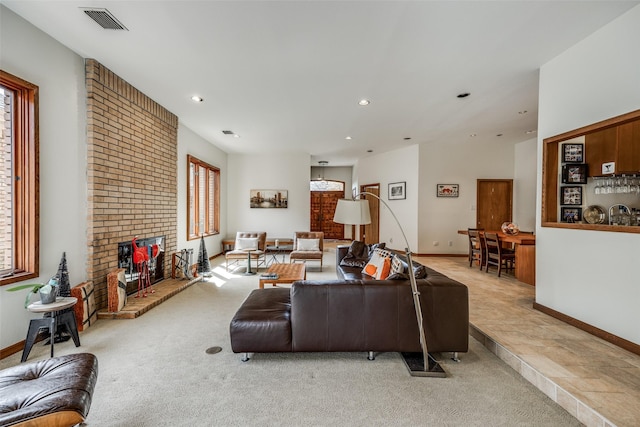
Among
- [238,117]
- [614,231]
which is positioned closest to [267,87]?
[238,117]

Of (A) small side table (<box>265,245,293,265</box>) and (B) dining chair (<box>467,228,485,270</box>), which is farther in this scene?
(A) small side table (<box>265,245,293,265</box>)

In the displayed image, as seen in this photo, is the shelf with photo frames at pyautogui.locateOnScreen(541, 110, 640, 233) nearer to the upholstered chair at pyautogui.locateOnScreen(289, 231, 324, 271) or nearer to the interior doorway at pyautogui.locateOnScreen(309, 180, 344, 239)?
the upholstered chair at pyautogui.locateOnScreen(289, 231, 324, 271)

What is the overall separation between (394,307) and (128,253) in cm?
358

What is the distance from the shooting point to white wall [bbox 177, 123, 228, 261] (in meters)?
5.45

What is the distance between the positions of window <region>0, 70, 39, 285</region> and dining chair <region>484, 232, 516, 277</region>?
6233 mm

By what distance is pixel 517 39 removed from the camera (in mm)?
2750

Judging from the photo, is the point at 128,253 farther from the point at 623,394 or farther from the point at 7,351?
the point at 623,394

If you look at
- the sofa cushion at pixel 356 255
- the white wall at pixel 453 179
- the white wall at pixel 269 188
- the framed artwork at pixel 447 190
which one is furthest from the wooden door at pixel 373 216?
the sofa cushion at pixel 356 255

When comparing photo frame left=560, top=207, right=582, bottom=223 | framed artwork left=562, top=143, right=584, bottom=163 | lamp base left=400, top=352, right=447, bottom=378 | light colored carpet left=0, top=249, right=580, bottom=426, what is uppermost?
framed artwork left=562, top=143, right=584, bottom=163

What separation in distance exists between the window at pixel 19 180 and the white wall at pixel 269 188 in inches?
217

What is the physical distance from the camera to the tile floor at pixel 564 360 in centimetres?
173

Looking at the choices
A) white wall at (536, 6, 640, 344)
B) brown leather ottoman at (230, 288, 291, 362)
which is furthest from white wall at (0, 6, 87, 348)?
white wall at (536, 6, 640, 344)

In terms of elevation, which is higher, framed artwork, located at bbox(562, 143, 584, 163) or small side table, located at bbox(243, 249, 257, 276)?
framed artwork, located at bbox(562, 143, 584, 163)

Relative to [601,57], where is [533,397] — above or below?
below
